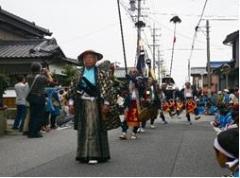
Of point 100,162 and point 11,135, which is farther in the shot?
point 11,135

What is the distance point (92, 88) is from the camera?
8.64 m

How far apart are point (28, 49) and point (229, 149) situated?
68.3 ft

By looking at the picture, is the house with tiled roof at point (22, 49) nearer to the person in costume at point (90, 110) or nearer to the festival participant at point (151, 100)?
the festival participant at point (151, 100)

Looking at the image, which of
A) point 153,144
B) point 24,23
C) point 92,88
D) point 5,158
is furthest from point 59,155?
point 24,23

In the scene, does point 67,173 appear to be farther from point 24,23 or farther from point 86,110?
point 24,23

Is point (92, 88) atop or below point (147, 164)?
atop

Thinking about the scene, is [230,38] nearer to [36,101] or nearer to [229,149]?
[36,101]

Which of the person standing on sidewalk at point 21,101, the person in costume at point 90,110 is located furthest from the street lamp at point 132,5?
the person in costume at point 90,110

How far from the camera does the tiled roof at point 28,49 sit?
2338cm

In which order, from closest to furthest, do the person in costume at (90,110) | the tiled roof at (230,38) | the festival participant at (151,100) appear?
the person in costume at (90,110)
the festival participant at (151,100)
the tiled roof at (230,38)

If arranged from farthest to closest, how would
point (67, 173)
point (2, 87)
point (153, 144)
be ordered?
point (2, 87) < point (153, 144) < point (67, 173)

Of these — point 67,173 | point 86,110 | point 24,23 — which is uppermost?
point 24,23

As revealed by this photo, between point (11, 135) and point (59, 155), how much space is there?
4.10 meters

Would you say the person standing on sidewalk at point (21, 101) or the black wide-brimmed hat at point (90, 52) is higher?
A: the black wide-brimmed hat at point (90, 52)
